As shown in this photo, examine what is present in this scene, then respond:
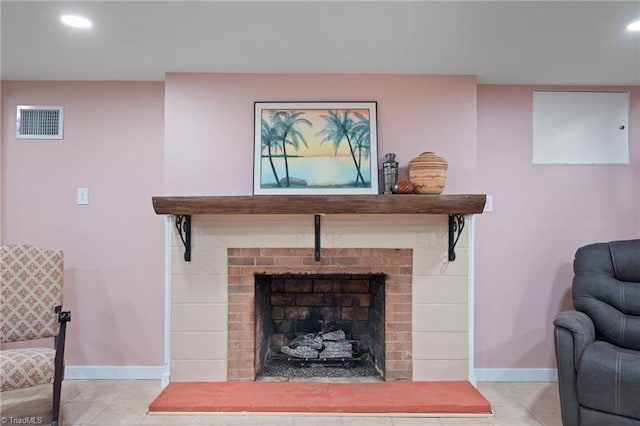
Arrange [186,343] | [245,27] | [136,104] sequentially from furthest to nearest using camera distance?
[136,104] → [186,343] → [245,27]

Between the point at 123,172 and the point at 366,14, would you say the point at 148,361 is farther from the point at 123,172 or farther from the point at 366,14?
the point at 366,14

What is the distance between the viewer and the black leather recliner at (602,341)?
5.91ft

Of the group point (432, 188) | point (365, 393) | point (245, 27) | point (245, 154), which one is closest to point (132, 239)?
point (245, 154)

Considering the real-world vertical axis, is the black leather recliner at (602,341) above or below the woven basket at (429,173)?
below

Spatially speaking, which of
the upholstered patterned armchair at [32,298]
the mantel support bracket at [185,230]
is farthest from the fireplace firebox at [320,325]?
the upholstered patterned armchair at [32,298]

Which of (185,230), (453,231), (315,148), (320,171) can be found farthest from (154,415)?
(453,231)

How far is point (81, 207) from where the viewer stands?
273 cm

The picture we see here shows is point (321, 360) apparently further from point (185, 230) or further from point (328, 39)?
point (328, 39)

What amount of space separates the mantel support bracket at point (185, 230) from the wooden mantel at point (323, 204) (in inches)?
6.6

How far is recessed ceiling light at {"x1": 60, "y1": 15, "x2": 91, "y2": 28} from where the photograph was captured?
1867 mm

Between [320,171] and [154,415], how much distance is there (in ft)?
5.67

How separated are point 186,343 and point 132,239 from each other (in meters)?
0.84

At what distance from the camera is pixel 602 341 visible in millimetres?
2170

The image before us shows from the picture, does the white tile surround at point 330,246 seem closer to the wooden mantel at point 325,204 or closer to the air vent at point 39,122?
the wooden mantel at point 325,204
